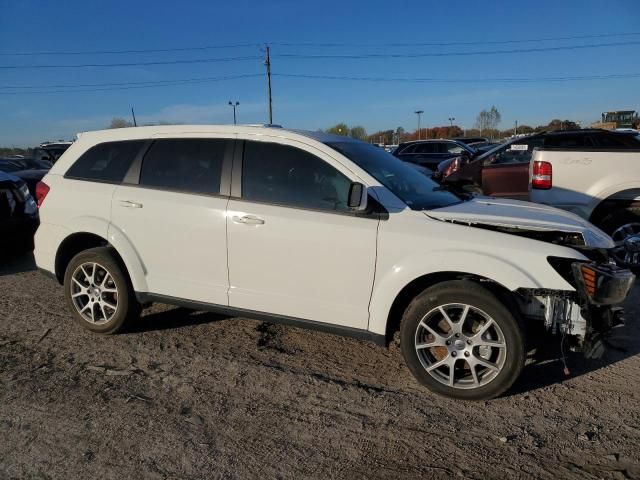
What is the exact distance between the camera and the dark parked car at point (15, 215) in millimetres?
6820

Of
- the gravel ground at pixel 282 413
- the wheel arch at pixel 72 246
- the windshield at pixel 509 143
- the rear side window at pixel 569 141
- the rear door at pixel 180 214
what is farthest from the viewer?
the windshield at pixel 509 143

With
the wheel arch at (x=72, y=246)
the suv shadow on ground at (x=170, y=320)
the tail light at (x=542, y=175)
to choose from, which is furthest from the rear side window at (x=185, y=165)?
the tail light at (x=542, y=175)

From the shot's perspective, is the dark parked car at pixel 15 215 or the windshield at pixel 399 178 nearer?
the windshield at pixel 399 178

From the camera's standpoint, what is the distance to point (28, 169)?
14.4 metres

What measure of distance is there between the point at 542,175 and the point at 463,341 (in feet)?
12.9

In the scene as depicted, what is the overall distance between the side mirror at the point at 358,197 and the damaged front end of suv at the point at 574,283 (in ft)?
1.61

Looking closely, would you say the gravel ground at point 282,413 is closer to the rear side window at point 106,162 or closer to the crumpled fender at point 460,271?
the crumpled fender at point 460,271

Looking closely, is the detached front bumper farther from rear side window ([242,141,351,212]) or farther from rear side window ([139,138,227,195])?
rear side window ([139,138,227,195])

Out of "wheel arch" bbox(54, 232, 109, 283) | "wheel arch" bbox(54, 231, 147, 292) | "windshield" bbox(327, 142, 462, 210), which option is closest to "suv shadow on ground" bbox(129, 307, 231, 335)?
"wheel arch" bbox(54, 231, 147, 292)

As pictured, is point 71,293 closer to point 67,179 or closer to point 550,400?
point 67,179

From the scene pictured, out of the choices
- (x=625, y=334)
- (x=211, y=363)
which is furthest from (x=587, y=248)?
(x=211, y=363)

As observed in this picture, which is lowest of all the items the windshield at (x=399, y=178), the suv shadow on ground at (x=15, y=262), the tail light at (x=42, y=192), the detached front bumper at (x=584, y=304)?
the suv shadow on ground at (x=15, y=262)

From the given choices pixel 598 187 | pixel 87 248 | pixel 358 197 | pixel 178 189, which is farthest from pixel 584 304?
pixel 87 248

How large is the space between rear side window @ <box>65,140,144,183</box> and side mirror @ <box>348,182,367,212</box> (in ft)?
7.10
